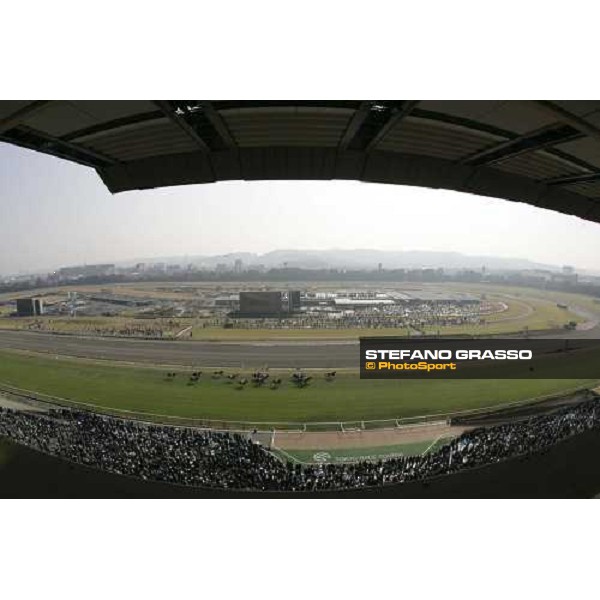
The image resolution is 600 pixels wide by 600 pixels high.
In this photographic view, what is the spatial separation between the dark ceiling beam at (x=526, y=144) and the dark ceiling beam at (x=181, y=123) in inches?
87.6

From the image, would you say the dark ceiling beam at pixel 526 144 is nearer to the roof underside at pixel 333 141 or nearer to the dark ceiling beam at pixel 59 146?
the roof underside at pixel 333 141

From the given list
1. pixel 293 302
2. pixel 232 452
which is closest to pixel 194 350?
pixel 293 302

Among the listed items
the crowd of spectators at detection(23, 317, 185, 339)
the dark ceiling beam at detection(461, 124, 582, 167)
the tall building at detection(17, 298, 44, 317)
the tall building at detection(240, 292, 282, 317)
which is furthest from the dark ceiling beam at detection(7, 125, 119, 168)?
the tall building at detection(17, 298, 44, 317)

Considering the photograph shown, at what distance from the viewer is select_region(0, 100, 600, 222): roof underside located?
200 centimetres

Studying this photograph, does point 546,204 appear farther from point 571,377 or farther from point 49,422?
point 49,422

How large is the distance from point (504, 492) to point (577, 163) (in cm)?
424

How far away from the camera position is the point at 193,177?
273 centimetres

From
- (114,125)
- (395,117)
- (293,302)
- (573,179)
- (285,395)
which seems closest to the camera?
(395,117)

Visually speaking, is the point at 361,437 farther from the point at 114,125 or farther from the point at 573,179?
the point at 114,125

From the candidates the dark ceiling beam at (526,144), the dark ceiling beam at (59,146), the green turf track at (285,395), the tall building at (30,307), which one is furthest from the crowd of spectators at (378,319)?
the dark ceiling beam at (59,146)

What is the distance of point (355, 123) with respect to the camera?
2178 mm

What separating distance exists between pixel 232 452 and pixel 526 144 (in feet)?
18.7

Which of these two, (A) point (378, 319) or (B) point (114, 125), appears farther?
(A) point (378, 319)

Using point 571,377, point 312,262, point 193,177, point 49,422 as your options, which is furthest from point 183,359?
point 571,377
